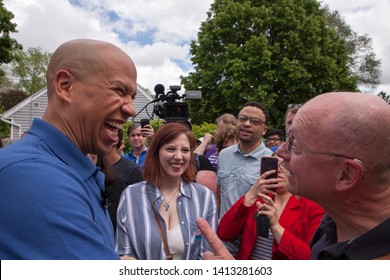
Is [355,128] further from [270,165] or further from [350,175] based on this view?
[270,165]

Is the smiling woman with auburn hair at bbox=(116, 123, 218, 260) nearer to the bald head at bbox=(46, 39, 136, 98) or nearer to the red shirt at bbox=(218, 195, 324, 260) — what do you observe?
the red shirt at bbox=(218, 195, 324, 260)

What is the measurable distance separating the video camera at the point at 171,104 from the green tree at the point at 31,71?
5133 centimetres

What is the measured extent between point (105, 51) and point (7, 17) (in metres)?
22.2

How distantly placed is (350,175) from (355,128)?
195mm

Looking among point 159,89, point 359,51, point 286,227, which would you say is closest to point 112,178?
point 286,227

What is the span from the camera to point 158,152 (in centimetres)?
349

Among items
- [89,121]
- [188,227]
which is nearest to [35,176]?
[89,121]

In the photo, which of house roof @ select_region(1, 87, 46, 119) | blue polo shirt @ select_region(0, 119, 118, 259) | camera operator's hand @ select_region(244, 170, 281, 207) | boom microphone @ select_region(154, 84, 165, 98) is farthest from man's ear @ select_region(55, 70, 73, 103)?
house roof @ select_region(1, 87, 46, 119)

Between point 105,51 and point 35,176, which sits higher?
point 105,51

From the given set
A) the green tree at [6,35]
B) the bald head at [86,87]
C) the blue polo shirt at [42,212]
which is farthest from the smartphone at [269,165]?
the green tree at [6,35]

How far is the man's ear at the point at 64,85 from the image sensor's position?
155cm

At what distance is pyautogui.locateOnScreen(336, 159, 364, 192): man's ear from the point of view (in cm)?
158

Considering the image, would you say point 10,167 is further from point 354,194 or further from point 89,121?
point 354,194

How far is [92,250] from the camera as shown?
3.98ft
